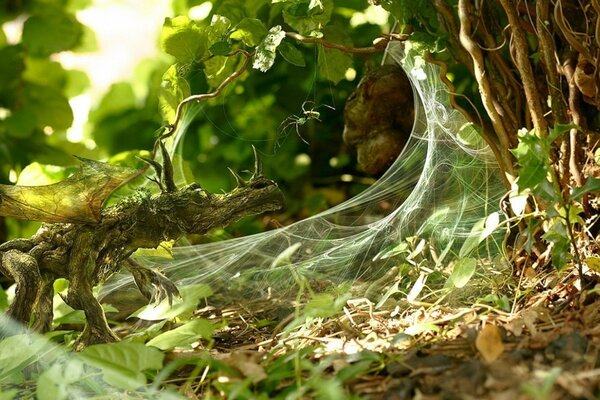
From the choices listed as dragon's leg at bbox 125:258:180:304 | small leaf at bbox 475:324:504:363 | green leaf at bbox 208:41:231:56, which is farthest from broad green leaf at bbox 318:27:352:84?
small leaf at bbox 475:324:504:363

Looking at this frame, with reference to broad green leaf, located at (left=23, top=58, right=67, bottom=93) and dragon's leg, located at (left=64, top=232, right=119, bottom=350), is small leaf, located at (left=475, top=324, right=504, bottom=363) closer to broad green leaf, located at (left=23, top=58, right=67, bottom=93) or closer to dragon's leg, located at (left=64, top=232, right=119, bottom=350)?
dragon's leg, located at (left=64, top=232, right=119, bottom=350)

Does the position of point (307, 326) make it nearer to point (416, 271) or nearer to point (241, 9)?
point (416, 271)

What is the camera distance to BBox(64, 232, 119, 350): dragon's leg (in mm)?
1385

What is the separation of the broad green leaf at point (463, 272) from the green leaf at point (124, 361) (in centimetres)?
57

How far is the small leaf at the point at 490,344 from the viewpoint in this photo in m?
0.99

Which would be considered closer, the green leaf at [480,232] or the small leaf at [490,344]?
the small leaf at [490,344]

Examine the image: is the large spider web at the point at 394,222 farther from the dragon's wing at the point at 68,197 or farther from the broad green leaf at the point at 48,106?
the broad green leaf at the point at 48,106

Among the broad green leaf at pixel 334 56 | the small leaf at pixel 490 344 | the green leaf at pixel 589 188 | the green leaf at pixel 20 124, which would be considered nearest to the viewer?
the small leaf at pixel 490 344

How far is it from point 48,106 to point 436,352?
2.04 metres

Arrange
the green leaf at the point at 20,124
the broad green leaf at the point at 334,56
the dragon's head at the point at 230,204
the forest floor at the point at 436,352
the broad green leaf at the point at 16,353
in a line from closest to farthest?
the forest floor at the point at 436,352
the broad green leaf at the point at 16,353
the dragon's head at the point at 230,204
the broad green leaf at the point at 334,56
the green leaf at the point at 20,124

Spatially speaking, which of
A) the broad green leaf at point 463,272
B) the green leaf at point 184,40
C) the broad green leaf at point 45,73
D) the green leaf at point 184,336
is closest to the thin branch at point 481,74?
the broad green leaf at point 463,272

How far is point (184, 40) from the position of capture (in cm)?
156

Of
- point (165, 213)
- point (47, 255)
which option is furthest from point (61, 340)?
point (165, 213)

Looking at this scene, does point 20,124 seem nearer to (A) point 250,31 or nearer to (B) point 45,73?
(B) point 45,73
